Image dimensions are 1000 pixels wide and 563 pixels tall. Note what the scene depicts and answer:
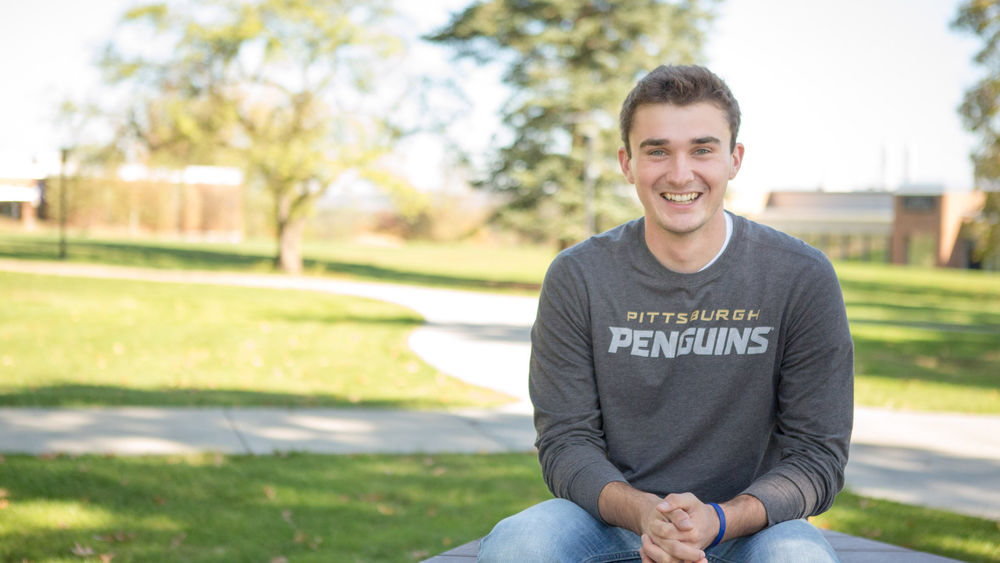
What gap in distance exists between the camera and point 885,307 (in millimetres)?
26250

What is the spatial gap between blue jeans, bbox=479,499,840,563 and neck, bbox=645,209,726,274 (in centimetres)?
72

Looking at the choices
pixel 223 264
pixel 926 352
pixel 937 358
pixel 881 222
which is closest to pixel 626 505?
pixel 937 358

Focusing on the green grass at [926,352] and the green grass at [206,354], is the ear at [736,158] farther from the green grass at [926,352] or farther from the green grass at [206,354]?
the green grass at [926,352]

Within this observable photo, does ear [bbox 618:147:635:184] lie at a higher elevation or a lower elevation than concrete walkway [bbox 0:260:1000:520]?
higher

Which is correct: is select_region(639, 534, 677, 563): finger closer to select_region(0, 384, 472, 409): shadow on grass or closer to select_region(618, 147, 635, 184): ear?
select_region(618, 147, 635, 184): ear

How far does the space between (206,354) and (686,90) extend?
9057 mm

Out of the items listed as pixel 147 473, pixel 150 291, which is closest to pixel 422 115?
pixel 150 291

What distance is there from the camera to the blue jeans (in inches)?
90.9

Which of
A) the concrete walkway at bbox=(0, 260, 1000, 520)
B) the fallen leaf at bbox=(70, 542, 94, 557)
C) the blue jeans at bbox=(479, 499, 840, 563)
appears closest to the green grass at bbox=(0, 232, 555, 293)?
the concrete walkway at bbox=(0, 260, 1000, 520)

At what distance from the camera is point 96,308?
1499 cm

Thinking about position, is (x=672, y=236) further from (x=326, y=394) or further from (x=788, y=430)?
(x=326, y=394)

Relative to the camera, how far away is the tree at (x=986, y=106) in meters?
16.0

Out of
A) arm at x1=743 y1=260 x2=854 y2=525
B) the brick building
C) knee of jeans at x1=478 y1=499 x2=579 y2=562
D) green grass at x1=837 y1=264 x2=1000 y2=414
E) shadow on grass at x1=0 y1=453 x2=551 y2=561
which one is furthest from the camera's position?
the brick building

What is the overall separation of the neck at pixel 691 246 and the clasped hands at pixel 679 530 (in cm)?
66
